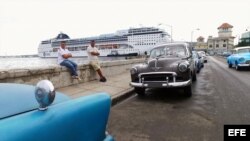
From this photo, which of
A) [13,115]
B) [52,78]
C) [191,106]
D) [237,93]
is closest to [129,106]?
[191,106]

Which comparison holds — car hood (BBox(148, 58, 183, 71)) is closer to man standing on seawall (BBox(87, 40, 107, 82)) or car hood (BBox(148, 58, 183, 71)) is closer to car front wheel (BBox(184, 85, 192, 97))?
car front wheel (BBox(184, 85, 192, 97))

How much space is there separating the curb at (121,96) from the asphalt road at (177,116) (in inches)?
8.6

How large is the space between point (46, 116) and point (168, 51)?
7.34m

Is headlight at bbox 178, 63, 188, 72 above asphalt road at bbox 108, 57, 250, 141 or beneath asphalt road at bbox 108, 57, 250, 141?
above

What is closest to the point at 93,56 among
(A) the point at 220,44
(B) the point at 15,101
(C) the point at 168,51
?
(C) the point at 168,51

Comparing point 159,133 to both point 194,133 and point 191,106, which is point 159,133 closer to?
point 194,133

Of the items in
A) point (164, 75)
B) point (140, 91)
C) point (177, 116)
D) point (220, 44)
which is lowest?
point (177, 116)

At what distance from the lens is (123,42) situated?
2216 inches

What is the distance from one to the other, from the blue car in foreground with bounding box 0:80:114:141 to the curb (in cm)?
455

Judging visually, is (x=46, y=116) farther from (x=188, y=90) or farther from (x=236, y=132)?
(x=188, y=90)

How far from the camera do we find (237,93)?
25.1 feet

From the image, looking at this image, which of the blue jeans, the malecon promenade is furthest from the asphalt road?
the blue jeans

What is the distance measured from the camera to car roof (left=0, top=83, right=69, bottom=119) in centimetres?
156

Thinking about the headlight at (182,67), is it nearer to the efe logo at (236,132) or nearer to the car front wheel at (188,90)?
the car front wheel at (188,90)
